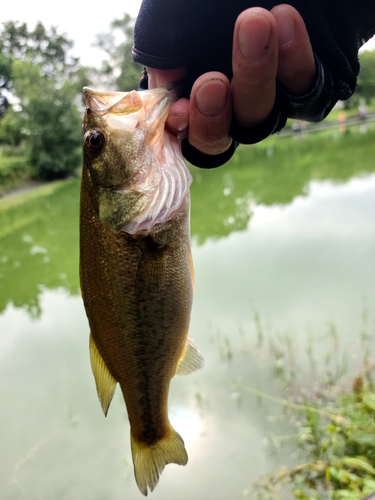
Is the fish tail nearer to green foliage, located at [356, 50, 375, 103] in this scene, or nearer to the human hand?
the human hand

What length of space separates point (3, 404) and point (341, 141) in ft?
63.5

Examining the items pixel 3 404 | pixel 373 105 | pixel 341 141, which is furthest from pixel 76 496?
pixel 373 105

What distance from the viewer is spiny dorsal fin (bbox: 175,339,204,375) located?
1661 millimetres

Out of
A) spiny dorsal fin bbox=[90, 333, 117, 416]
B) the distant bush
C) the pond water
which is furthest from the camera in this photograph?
the distant bush

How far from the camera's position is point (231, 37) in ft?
3.87

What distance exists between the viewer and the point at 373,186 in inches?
386

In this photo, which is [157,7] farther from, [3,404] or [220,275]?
[220,275]

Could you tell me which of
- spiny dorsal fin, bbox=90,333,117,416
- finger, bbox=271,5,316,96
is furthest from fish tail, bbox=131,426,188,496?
finger, bbox=271,5,316,96

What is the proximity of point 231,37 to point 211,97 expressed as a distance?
214mm

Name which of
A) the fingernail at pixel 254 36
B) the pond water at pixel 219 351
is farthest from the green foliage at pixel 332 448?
the fingernail at pixel 254 36

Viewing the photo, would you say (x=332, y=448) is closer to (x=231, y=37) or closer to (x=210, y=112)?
(x=210, y=112)

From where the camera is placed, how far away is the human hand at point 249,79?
3.22 ft

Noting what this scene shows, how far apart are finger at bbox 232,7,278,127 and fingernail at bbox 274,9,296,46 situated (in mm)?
60

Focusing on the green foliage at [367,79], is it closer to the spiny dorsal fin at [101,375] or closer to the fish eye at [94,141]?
the fish eye at [94,141]
